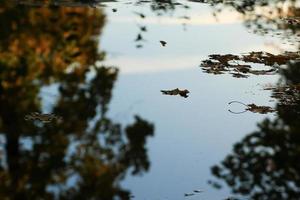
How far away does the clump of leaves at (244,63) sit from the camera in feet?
32.8

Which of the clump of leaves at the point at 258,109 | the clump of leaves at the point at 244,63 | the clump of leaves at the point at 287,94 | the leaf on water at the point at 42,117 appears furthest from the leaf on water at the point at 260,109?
the leaf on water at the point at 42,117

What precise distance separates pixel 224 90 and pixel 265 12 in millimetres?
5758

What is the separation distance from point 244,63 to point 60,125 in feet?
16.0

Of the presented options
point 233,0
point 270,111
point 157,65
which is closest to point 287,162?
point 270,111

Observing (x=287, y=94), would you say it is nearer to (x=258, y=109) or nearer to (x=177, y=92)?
(x=258, y=109)

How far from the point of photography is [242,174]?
6324 mm

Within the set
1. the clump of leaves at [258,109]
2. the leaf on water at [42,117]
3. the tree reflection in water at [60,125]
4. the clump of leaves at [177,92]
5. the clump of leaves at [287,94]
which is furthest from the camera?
the clump of leaves at [177,92]

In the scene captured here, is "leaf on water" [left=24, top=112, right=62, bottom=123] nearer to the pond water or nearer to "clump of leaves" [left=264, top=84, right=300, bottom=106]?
the pond water

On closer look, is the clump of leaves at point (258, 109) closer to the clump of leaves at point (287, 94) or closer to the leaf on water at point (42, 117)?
the clump of leaves at point (287, 94)

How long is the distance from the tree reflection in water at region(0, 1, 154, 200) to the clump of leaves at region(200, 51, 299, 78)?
2.14 m

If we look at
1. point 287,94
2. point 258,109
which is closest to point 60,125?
point 258,109

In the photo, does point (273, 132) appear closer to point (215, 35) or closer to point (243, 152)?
point (243, 152)

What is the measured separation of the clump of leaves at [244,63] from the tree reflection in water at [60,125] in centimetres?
214

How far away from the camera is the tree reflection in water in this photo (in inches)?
230
